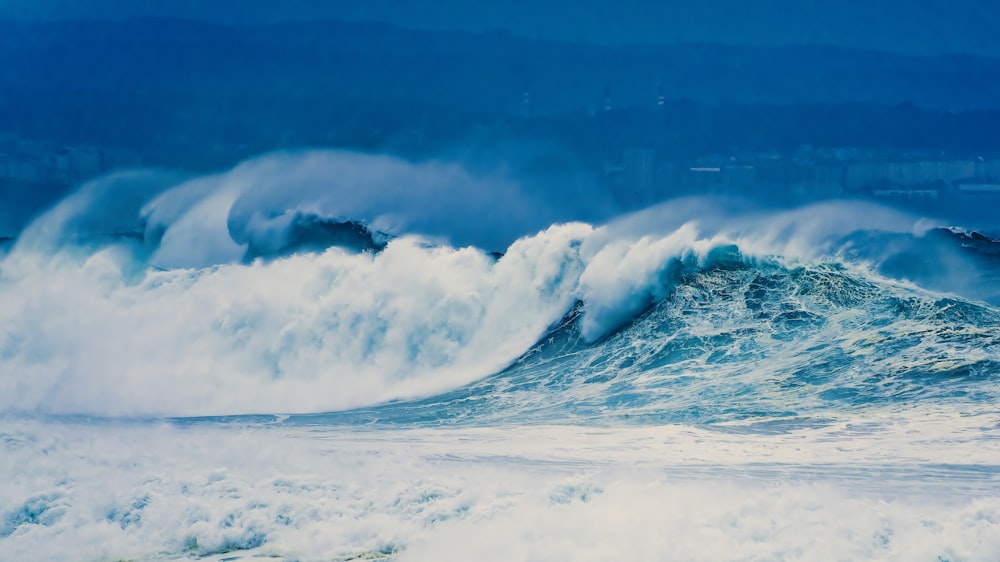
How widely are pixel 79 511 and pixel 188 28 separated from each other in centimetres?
752

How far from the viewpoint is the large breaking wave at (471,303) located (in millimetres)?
7504

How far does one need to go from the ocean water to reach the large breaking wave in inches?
1.2

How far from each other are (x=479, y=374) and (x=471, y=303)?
33.8 inches

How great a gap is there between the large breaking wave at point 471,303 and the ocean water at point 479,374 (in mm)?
31

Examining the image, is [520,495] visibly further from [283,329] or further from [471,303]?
[283,329]

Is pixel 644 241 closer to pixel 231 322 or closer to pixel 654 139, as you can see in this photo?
pixel 654 139

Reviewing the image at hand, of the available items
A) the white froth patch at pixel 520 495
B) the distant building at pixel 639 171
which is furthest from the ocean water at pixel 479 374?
the distant building at pixel 639 171

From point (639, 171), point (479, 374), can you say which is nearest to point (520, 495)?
point (479, 374)

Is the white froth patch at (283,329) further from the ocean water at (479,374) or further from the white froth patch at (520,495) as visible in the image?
the white froth patch at (520,495)

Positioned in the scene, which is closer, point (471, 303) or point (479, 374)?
point (479, 374)

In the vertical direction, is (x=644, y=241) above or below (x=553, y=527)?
above

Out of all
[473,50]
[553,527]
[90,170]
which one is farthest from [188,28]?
[553,527]

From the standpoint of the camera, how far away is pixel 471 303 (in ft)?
29.0

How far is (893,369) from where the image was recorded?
7.29 m
